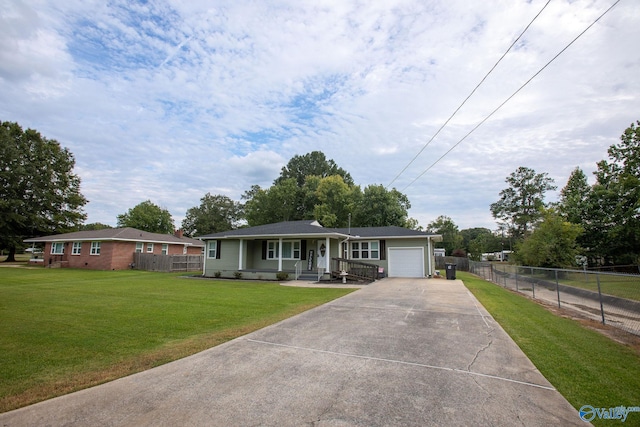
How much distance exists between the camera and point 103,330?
6.38 metres

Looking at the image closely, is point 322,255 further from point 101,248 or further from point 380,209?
point 101,248

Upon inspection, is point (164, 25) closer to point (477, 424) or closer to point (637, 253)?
point (477, 424)

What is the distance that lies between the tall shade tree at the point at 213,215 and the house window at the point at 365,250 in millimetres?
37130

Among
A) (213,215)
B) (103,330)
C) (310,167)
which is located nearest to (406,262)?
(103,330)

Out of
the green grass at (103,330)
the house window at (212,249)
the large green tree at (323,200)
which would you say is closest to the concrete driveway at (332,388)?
the green grass at (103,330)

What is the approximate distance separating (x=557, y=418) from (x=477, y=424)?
899 mm

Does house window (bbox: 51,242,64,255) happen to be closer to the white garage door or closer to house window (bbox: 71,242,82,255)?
house window (bbox: 71,242,82,255)

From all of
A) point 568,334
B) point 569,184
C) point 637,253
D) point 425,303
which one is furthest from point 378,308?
point 569,184

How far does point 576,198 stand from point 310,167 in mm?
38102

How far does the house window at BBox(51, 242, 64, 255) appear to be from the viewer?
1174 inches

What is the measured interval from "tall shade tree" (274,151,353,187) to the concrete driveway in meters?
50.3

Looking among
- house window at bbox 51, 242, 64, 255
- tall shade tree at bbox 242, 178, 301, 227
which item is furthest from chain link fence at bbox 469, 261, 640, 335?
house window at bbox 51, 242, 64, 255

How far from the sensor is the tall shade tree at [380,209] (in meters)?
35.7

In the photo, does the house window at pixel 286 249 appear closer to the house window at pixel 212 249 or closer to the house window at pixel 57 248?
the house window at pixel 212 249
